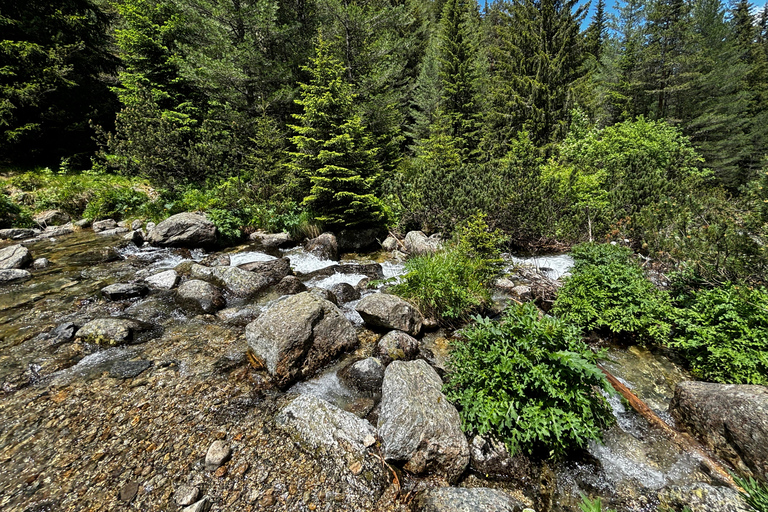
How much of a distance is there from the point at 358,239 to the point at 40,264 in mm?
9956

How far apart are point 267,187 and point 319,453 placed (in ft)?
40.9

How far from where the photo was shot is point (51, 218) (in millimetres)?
13336

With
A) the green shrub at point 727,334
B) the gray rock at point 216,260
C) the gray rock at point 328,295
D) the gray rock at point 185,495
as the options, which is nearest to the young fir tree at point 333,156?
the gray rock at point 216,260

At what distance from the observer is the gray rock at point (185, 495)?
2.96 m

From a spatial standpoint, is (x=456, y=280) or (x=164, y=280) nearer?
(x=456, y=280)

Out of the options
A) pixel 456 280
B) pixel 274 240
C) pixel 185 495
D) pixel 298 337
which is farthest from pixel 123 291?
pixel 456 280

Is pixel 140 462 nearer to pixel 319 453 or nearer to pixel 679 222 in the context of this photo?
pixel 319 453

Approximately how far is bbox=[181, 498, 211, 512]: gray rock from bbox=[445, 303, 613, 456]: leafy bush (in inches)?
113

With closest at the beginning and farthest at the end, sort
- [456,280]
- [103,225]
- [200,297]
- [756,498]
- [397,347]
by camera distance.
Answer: [756,498]
[397,347]
[456,280]
[200,297]
[103,225]

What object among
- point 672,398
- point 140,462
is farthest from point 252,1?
point 672,398

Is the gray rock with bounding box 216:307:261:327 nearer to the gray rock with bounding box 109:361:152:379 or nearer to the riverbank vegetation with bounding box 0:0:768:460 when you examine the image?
the gray rock with bounding box 109:361:152:379

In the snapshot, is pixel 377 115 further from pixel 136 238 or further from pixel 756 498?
pixel 756 498

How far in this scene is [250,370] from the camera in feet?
16.1

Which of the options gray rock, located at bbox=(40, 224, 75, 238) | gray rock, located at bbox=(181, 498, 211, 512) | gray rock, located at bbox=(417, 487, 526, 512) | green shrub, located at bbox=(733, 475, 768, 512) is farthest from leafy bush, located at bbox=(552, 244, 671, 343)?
gray rock, located at bbox=(40, 224, 75, 238)
